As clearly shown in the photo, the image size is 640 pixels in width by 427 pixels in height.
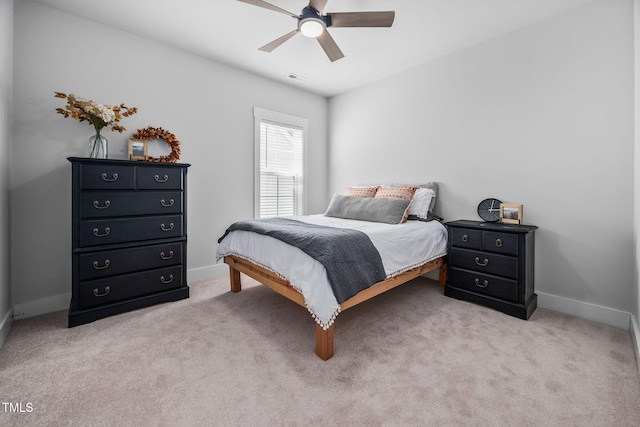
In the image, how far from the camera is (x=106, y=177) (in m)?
2.30

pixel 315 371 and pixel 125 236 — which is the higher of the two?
pixel 125 236

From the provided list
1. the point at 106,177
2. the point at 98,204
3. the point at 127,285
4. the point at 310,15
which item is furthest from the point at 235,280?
Answer: the point at 310,15

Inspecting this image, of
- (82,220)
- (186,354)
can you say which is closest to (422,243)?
(186,354)

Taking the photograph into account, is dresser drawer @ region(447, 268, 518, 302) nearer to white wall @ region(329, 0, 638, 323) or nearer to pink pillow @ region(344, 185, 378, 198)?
white wall @ region(329, 0, 638, 323)

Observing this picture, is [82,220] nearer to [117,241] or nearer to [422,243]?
[117,241]

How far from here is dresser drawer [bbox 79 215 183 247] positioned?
225cm

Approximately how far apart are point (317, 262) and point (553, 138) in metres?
2.53

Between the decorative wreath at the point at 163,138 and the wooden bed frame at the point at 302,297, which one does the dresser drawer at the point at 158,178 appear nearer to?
the decorative wreath at the point at 163,138

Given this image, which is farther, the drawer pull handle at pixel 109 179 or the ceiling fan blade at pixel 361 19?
the drawer pull handle at pixel 109 179

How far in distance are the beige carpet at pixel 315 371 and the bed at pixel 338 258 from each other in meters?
0.30

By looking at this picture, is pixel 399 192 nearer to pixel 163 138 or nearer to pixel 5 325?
pixel 163 138

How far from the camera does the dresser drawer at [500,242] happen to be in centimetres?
235

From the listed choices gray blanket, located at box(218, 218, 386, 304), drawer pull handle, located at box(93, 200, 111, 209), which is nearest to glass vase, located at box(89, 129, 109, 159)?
drawer pull handle, located at box(93, 200, 111, 209)

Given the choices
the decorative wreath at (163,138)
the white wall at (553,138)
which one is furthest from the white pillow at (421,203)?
the decorative wreath at (163,138)
